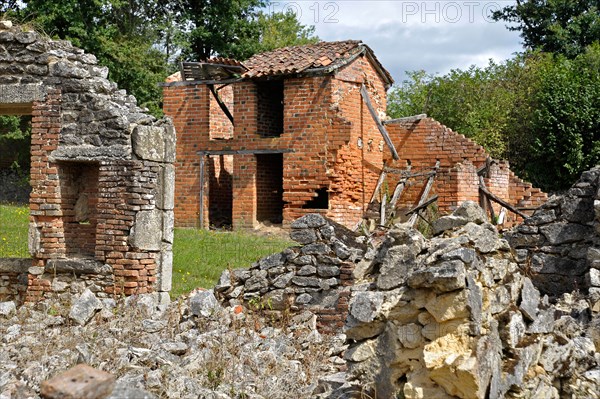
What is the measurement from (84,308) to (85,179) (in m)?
2.31

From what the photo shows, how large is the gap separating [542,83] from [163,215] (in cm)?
1680

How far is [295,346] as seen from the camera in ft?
28.2

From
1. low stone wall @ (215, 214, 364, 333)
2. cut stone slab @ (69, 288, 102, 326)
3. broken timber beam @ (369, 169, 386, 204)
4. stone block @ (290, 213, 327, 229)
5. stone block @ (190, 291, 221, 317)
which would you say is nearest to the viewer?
cut stone slab @ (69, 288, 102, 326)

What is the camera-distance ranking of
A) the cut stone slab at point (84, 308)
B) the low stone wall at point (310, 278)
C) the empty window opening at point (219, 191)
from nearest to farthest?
the cut stone slab at point (84, 308)
the low stone wall at point (310, 278)
the empty window opening at point (219, 191)

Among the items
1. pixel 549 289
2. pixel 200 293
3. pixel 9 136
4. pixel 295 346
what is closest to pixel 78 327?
pixel 200 293

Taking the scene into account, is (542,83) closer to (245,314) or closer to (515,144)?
(515,144)

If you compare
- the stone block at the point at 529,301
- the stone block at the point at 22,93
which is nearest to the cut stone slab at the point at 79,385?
the stone block at the point at 529,301

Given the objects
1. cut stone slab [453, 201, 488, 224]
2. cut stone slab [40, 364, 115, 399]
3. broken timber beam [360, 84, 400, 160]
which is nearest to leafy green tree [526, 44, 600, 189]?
broken timber beam [360, 84, 400, 160]

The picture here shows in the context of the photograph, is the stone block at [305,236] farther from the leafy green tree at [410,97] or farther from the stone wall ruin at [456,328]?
the leafy green tree at [410,97]

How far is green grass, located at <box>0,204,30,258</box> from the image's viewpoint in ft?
43.2

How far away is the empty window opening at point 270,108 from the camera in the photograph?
64.7 ft

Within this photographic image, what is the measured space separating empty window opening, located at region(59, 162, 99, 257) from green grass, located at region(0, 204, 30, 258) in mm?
2863

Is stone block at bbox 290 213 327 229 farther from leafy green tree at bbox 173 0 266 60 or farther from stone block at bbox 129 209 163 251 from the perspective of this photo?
leafy green tree at bbox 173 0 266 60

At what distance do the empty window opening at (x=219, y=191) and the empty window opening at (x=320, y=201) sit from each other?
2412mm
